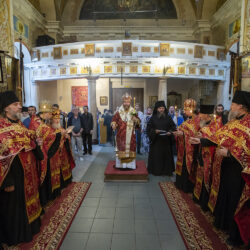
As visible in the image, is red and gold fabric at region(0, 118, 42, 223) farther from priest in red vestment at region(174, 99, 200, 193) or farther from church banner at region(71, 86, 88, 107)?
church banner at region(71, 86, 88, 107)

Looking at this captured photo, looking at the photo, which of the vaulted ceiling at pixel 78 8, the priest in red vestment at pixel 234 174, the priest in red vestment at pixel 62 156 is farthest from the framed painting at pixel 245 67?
the vaulted ceiling at pixel 78 8

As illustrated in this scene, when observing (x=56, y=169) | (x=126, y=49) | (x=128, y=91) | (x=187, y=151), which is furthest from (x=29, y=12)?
(x=187, y=151)

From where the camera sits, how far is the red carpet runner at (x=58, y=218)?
281 cm

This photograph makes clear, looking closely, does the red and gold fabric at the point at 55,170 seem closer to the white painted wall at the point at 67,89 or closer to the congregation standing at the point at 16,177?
the congregation standing at the point at 16,177

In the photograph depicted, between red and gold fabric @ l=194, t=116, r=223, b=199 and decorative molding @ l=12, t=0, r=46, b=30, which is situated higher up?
decorative molding @ l=12, t=0, r=46, b=30

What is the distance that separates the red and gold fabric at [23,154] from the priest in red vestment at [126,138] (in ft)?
9.05

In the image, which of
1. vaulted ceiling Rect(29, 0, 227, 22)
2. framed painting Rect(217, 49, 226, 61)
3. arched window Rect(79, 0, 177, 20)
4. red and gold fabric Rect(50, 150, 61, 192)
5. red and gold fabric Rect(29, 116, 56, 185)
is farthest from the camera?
arched window Rect(79, 0, 177, 20)

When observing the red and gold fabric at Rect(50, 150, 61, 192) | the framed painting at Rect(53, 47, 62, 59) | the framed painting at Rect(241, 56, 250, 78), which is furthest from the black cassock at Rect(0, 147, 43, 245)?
the framed painting at Rect(53, 47, 62, 59)

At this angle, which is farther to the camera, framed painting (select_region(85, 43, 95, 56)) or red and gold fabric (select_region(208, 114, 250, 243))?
framed painting (select_region(85, 43, 95, 56))

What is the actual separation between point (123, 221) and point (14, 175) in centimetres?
191

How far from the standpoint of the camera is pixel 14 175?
2.61 metres

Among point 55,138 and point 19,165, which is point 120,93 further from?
point 19,165

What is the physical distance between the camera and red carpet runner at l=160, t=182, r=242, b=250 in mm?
2818

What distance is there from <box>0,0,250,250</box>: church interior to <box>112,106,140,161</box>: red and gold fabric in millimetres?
66
